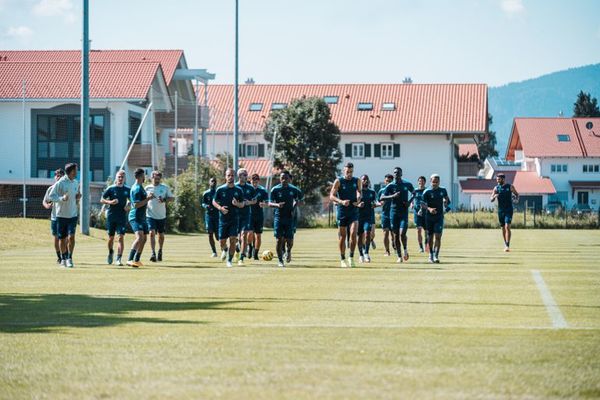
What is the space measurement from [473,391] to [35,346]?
436cm

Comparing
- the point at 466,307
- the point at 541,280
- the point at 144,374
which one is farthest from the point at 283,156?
the point at 144,374

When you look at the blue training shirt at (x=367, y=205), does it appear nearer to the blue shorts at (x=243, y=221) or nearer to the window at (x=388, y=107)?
the blue shorts at (x=243, y=221)

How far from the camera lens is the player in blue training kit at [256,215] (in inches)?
1004

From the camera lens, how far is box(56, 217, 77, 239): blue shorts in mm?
22531

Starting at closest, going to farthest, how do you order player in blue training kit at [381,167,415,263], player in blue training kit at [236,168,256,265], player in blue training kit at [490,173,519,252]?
player in blue training kit at [236,168,256,265]
player in blue training kit at [381,167,415,263]
player in blue training kit at [490,173,519,252]

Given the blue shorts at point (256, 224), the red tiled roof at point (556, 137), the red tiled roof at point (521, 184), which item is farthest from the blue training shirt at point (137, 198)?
the red tiled roof at point (556, 137)

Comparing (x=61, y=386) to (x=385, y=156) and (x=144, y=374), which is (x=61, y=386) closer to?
(x=144, y=374)

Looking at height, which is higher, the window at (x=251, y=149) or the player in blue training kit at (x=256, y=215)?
the window at (x=251, y=149)

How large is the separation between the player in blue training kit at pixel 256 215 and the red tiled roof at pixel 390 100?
5536cm

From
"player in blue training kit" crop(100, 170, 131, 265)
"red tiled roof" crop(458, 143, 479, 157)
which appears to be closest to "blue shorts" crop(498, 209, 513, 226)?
"player in blue training kit" crop(100, 170, 131, 265)

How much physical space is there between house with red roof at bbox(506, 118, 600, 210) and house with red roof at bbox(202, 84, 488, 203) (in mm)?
15871

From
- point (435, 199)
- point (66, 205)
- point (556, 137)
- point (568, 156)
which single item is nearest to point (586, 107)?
point (556, 137)

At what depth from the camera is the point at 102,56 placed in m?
69.3

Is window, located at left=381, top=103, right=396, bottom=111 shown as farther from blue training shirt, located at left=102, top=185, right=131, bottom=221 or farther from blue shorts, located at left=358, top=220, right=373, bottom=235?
blue training shirt, located at left=102, top=185, right=131, bottom=221
